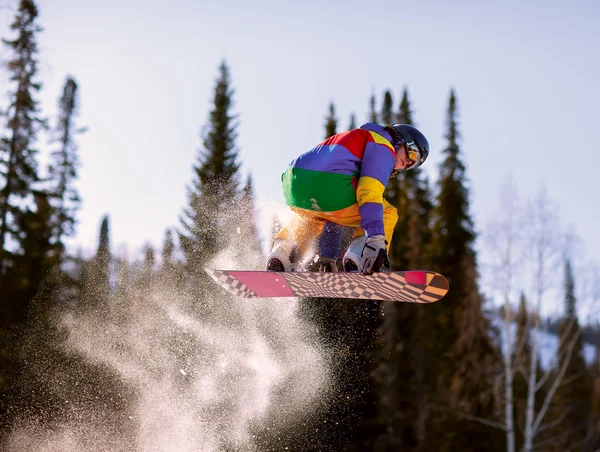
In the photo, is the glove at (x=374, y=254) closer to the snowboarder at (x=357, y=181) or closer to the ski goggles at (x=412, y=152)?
the snowboarder at (x=357, y=181)

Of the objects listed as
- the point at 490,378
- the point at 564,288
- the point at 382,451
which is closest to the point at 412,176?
the point at 490,378

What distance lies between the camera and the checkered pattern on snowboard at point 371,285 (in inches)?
194

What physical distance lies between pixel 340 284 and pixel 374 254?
1110mm

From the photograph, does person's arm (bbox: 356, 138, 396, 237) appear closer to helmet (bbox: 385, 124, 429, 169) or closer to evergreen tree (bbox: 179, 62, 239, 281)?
helmet (bbox: 385, 124, 429, 169)

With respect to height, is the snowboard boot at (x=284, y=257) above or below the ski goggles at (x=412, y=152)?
below

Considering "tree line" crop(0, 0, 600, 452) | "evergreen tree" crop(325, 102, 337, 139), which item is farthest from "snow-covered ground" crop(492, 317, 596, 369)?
"evergreen tree" crop(325, 102, 337, 139)

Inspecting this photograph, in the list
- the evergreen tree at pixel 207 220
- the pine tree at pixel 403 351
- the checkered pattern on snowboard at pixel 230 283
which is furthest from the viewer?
the pine tree at pixel 403 351

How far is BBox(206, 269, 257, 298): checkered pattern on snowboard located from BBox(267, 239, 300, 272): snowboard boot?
0.49m

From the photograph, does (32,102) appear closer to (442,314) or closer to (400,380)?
(400,380)

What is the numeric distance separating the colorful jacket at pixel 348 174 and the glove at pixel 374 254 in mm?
59

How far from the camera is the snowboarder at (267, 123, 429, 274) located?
14.0 ft

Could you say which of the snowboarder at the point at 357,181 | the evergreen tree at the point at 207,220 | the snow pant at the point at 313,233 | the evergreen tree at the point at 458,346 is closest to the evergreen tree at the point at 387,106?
the evergreen tree at the point at 458,346

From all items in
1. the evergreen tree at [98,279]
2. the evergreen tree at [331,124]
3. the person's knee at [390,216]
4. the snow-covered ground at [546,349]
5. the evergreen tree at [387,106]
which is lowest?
the snow-covered ground at [546,349]

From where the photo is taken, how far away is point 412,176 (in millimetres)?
32781
